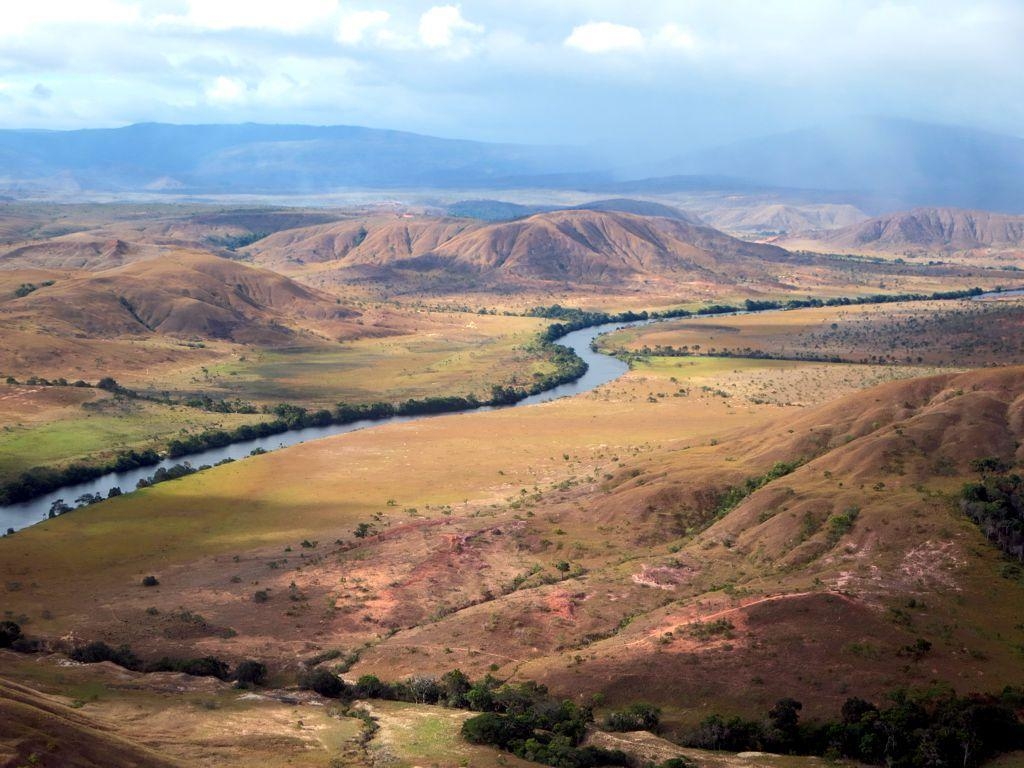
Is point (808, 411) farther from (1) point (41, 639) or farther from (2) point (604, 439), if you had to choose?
(1) point (41, 639)

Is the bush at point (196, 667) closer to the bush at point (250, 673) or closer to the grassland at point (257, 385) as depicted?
the bush at point (250, 673)

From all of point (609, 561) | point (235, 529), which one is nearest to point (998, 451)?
point (609, 561)

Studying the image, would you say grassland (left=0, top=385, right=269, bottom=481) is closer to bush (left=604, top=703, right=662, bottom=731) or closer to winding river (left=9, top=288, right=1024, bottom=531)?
winding river (left=9, top=288, right=1024, bottom=531)

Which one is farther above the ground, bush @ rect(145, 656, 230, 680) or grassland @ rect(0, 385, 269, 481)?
grassland @ rect(0, 385, 269, 481)

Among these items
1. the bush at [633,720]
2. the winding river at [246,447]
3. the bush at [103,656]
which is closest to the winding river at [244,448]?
the winding river at [246,447]

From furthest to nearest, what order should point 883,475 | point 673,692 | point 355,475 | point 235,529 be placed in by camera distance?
point 355,475
point 235,529
point 883,475
point 673,692

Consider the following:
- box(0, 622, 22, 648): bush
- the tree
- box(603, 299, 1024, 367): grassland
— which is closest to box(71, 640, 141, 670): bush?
box(0, 622, 22, 648): bush

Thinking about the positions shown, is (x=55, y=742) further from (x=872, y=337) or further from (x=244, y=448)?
(x=872, y=337)

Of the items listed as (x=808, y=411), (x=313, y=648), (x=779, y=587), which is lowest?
(x=313, y=648)
